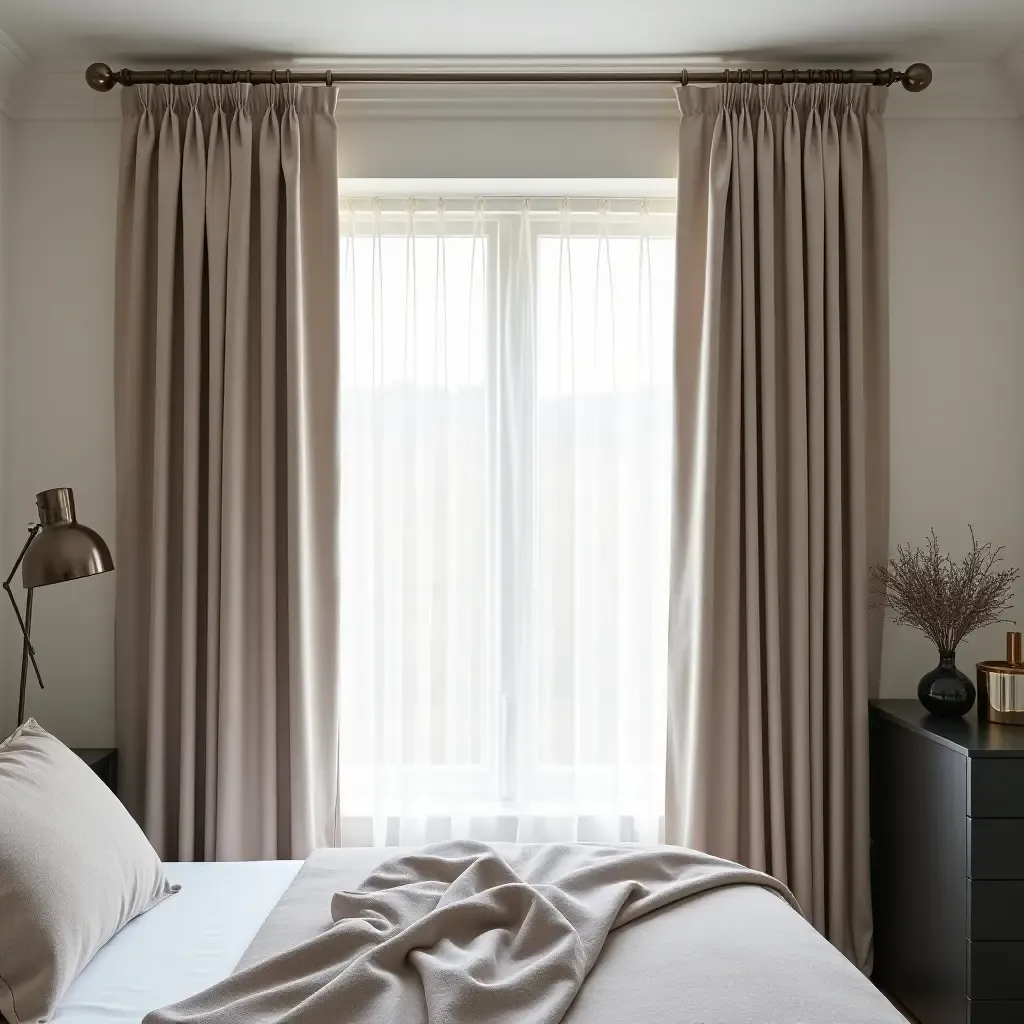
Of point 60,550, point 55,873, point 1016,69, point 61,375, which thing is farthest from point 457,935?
point 1016,69

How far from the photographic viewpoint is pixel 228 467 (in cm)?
286

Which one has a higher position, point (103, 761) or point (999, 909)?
point (103, 761)

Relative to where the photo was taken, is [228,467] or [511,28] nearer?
[511,28]

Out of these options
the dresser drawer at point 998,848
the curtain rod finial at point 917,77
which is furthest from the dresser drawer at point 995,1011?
the curtain rod finial at point 917,77

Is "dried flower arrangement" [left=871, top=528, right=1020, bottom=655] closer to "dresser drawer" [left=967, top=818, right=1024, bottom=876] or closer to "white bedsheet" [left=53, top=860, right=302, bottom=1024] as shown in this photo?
"dresser drawer" [left=967, top=818, right=1024, bottom=876]

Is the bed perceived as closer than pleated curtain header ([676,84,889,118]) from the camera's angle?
Yes

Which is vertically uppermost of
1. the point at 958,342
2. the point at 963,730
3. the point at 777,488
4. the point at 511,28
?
the point at 511,28

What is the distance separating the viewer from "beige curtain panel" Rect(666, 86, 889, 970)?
9.38 feet

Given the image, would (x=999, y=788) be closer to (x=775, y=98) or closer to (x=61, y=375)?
(x=775, y=98)

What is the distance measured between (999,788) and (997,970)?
0.44m

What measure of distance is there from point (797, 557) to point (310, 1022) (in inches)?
75.0

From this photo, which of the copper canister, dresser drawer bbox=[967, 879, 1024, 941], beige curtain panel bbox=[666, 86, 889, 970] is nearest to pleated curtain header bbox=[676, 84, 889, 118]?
beige curtain panel bbox=[666, 86, 889, 970]

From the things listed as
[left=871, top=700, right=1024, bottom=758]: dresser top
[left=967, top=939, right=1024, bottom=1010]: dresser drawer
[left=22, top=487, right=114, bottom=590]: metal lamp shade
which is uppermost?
[left=22, top=487, right=114, bottom=590]: metal lamp shade

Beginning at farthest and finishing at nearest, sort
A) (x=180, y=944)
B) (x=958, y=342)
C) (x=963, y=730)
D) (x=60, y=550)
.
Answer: (x=958, y=342) → (x=963, y=730) → (x=60, y=550) → (x=180, y=944)
